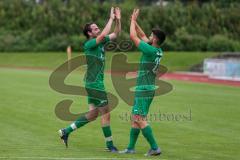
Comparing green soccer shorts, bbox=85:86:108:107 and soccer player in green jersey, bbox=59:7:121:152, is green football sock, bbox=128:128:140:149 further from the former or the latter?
green soccer shorts, bbox=85:86:108:107

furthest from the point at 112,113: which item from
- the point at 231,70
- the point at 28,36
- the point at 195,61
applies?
the point at 28,36

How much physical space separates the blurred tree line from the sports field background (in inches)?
1227

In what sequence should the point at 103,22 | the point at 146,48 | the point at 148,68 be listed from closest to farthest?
the point at 146,48 → the point at 148,68 → the point at 103,22

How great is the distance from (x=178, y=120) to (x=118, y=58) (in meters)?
32.1

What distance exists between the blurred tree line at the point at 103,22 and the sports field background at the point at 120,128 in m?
31.2

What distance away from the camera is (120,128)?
55.9 feet

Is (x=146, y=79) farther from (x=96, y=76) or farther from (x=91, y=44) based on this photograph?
(x=91, y=44)

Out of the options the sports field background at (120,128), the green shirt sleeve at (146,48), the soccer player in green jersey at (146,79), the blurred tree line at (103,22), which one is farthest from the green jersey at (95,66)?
the blurred tree line at (103,22)

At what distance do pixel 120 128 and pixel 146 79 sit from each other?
4.47 meters


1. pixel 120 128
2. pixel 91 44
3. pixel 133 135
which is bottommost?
pixel 120 128

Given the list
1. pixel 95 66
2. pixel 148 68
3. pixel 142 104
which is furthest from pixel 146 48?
pixel 95 66

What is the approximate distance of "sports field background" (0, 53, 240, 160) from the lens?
512 inches

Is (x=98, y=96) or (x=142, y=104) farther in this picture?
(x=98, y=96)

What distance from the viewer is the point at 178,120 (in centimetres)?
1880
